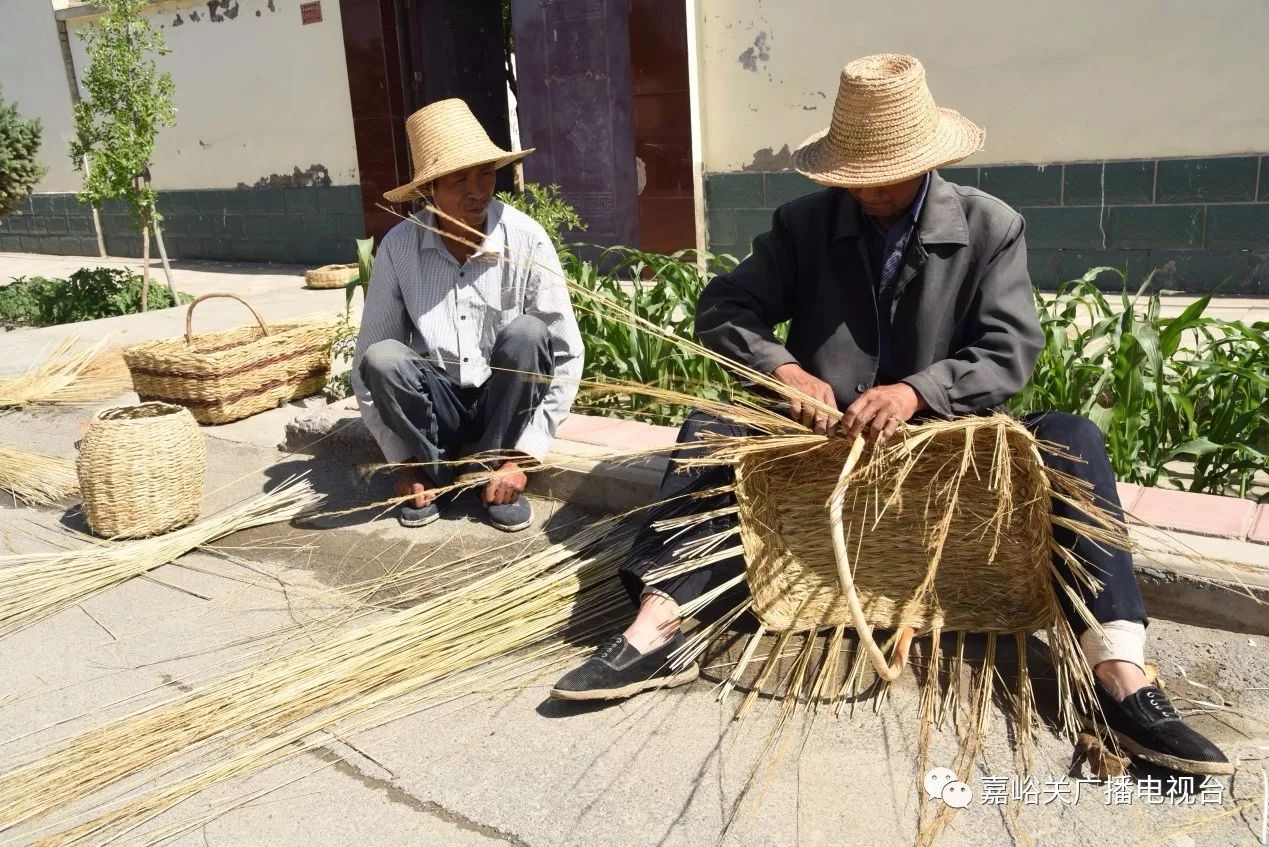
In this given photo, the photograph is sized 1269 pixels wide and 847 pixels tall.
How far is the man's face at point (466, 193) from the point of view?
9.95ft

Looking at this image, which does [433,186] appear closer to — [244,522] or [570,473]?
[570,473]

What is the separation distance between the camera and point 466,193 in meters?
3.03

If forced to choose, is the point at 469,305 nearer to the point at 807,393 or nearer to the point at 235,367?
the point at 807,393

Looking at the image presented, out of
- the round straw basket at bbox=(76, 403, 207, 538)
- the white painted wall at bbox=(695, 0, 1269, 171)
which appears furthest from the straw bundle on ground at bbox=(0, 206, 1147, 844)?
the white painted wall at bbox=(695, 0, 1269, 171)

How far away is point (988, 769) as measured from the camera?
189cm

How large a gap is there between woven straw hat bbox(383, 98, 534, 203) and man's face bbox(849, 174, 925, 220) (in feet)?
3.63

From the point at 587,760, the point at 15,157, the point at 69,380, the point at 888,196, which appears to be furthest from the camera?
the point at 15,157

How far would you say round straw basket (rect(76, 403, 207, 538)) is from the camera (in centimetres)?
317

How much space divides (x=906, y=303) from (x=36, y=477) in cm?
314

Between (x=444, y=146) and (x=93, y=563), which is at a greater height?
(x=444, y=146)

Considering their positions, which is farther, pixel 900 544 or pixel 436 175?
pixel 436 175

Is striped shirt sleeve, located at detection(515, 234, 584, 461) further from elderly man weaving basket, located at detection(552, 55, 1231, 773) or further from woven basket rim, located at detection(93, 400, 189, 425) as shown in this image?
woven basket rim, located at detection(93, 400, 189, 425)

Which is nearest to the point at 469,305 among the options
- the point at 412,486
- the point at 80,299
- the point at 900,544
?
the point at 412,486

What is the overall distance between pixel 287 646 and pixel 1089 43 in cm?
474
